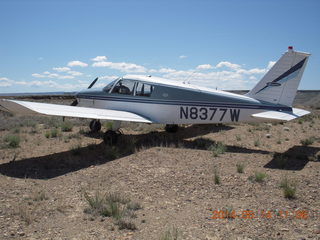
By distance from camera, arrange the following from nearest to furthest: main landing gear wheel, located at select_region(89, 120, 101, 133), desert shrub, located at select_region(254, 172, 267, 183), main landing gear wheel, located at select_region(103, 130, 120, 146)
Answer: desert shrub, located at select_region(254, 172, 267, 183), main landing gear wheel, located at select_region(103, 130, 120, 146), main landing gear wheel, located at select_region(89, 120, 101, 133)

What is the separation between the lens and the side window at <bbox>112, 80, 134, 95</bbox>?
10.5m

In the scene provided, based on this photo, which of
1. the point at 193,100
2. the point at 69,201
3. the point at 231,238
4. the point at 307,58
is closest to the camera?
the point at 231,238

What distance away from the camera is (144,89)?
10.3 meters

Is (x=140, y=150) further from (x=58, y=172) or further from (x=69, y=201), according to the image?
(x=69, y=201)

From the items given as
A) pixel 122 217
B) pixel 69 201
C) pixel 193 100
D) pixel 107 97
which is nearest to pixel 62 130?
pixel 107 97

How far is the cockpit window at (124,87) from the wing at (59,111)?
891mm

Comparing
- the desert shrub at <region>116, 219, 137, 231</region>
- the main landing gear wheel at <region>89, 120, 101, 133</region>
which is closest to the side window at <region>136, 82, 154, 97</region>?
the main landing gear wheel at <region>89, 120, 101, 133</region>

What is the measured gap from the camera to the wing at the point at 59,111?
6.99 m

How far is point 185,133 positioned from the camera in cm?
1198

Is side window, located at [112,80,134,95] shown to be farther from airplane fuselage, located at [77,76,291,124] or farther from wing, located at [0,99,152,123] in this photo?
wing, located at [0,99,152,123]

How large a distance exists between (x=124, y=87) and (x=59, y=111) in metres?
3.07

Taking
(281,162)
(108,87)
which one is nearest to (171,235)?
(281,162)

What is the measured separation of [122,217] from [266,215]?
7.50 ft

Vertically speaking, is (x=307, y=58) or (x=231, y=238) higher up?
(x=307, y=58)
